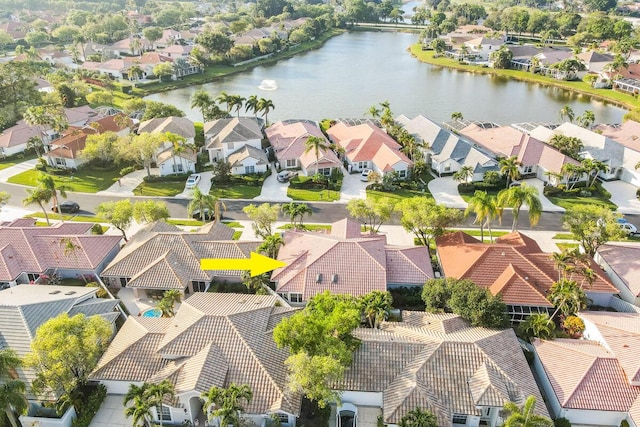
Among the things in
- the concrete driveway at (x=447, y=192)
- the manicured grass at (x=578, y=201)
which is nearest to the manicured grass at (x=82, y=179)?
the concrete driveway at (x=447, y=192)

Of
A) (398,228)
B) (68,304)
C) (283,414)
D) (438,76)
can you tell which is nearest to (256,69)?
(438,76)

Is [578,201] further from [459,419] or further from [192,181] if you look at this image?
[192,181]

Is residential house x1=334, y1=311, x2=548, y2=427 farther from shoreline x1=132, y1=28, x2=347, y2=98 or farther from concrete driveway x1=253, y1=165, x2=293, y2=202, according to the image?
shoreline x1=132, y1=28, x2=347, y2=98

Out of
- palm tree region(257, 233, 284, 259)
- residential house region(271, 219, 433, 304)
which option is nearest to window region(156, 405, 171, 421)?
residential house region(271, 219, 433, 304)

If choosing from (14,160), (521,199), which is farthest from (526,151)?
(14,160)

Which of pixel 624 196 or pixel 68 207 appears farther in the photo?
pixel 624 196

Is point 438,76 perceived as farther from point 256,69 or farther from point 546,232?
point 546,232

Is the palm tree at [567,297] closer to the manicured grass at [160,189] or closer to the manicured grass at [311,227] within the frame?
the manicured grass at [311,227]
